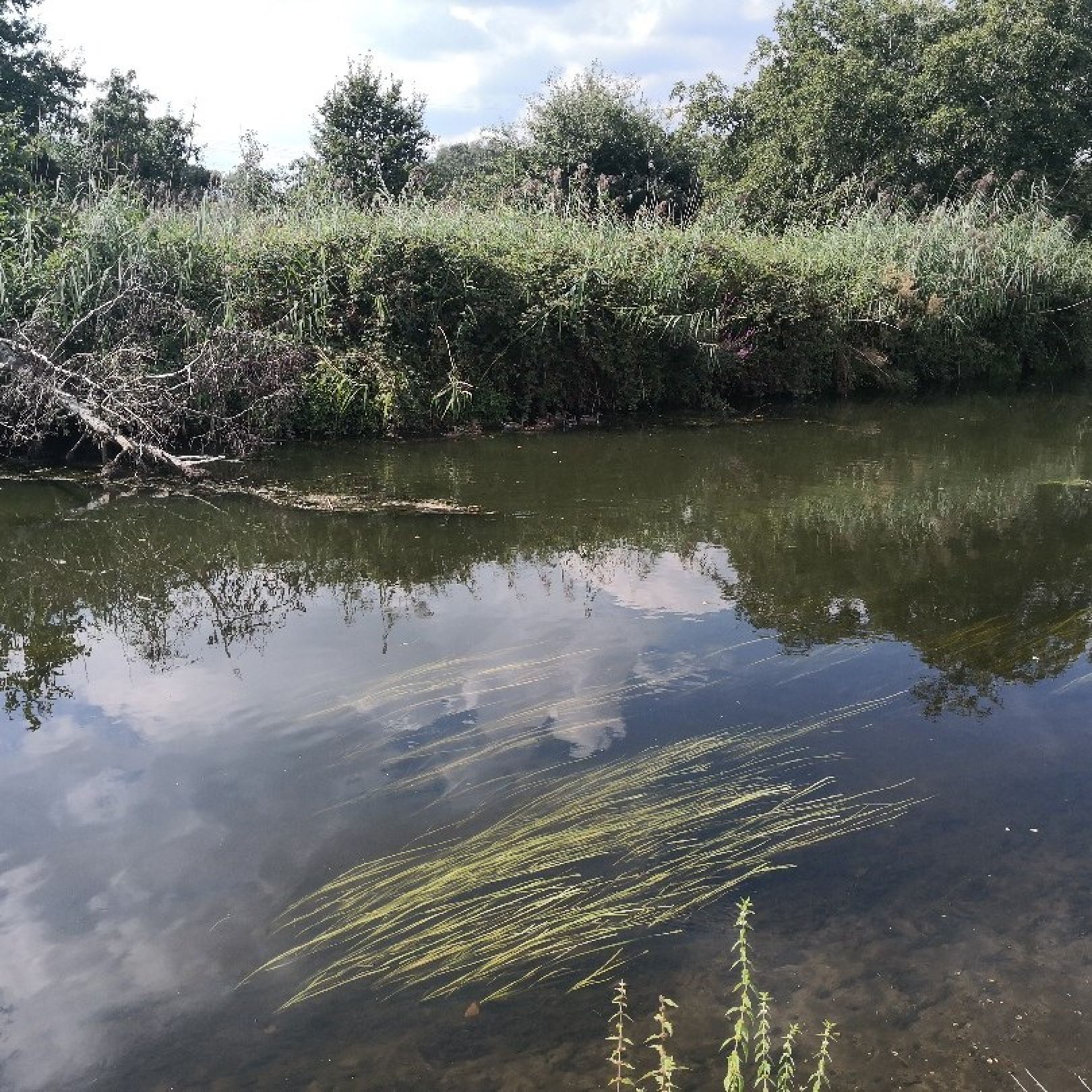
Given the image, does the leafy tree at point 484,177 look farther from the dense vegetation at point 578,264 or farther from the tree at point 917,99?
the tree at point 917,99

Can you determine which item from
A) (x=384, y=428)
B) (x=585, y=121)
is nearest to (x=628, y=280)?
(x=384, y=428)

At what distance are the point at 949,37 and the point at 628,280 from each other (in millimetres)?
12790

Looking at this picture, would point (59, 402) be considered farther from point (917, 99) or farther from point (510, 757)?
point (917, 99)

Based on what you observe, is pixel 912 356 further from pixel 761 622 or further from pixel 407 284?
pixel 761 622

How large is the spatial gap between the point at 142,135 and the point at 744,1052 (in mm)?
26668

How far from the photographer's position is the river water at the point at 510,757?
269 centimetres

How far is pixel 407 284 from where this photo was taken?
432 inches

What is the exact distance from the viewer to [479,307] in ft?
37.2

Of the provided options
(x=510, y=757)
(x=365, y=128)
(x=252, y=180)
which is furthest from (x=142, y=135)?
(x=510, y=757)

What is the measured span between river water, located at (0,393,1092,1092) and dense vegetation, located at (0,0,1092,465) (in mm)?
2389

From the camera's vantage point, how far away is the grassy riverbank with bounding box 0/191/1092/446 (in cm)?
977

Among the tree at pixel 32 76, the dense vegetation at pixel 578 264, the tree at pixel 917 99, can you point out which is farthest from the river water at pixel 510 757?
the tree at pixel 32 76

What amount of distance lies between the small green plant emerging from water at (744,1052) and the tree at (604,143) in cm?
2016

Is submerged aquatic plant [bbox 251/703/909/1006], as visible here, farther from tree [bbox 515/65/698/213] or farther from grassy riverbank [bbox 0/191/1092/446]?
tree [bbox 515/65/698/213]
